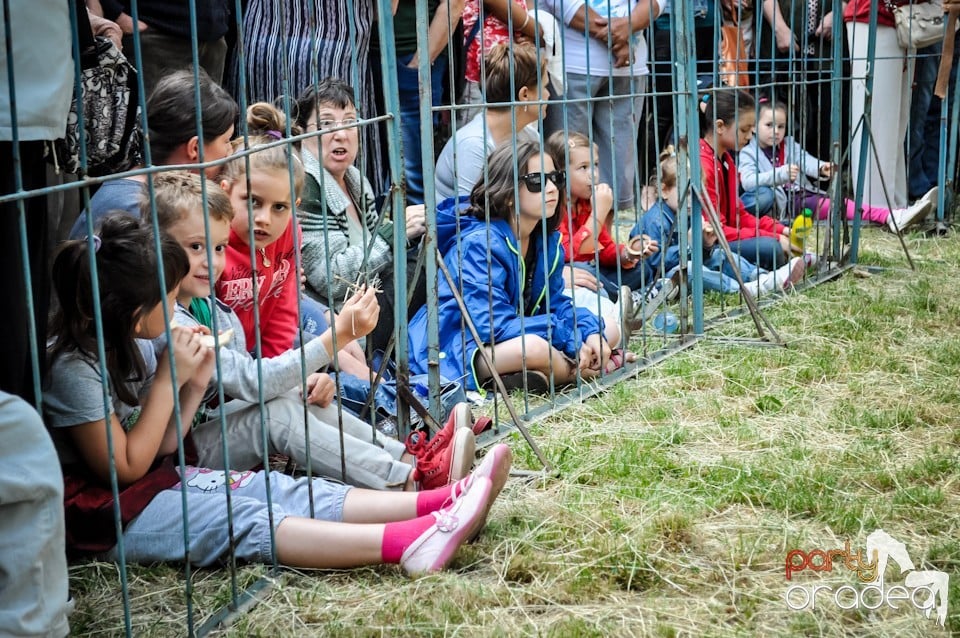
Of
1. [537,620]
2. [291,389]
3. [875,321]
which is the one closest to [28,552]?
[537,620]

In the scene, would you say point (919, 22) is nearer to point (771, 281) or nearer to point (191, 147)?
point (771, 281)

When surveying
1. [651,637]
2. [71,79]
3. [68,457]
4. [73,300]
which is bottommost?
[651,637]

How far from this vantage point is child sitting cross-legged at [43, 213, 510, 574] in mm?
2363

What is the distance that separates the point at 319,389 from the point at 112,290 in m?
0.69

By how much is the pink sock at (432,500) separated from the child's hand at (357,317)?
1.39ft

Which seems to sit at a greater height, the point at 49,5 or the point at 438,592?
the point at 49,5

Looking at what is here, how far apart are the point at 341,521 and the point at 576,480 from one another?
69 centimetres

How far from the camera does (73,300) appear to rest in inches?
92.8

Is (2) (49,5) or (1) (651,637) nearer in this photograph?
(2) (49,5)

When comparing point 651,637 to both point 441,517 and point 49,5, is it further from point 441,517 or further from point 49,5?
point 49,5

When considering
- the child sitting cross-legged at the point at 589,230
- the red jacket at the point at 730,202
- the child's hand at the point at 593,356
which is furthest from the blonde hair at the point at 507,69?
the red jacket at the point at 730,202

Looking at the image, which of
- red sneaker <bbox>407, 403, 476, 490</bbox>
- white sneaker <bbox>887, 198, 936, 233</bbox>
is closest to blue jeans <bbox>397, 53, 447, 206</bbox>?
red sneaker <bbox>407, 403, 476, 490</bbox>

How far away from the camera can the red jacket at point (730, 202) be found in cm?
568

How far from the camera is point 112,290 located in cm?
241
